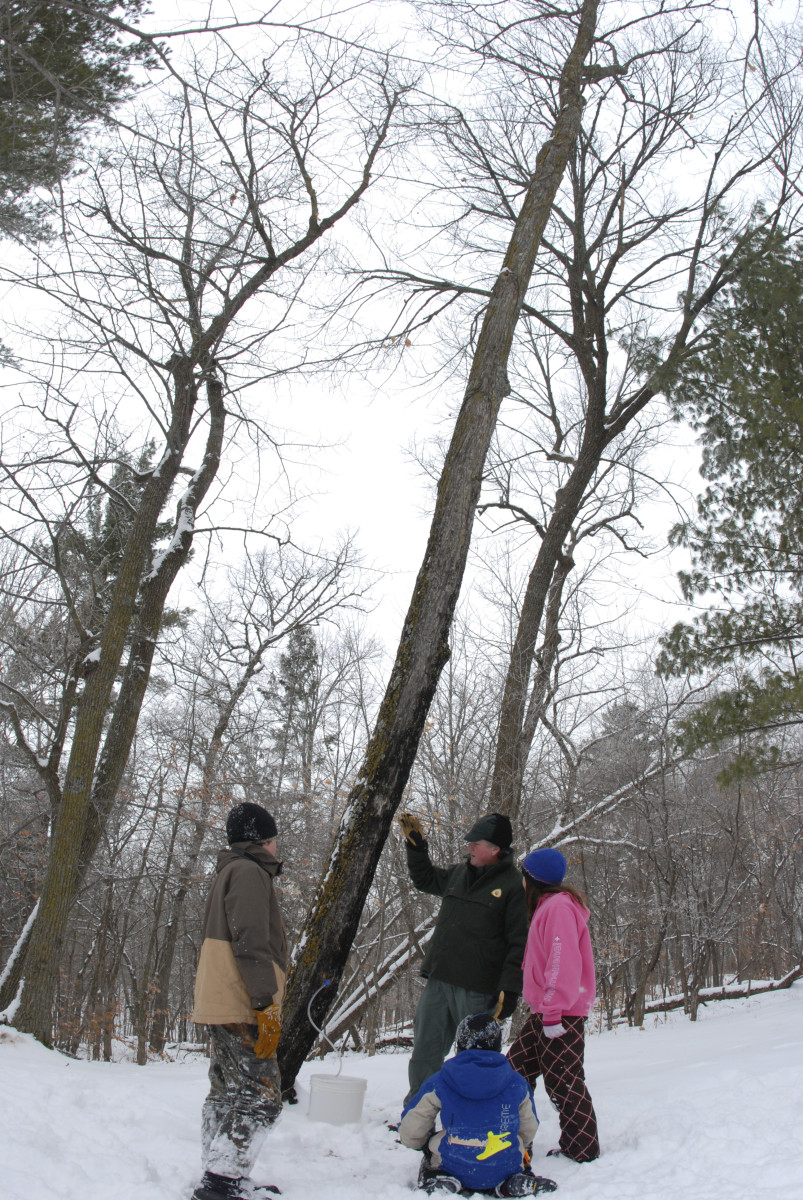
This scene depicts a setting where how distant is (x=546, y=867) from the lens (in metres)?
3.79

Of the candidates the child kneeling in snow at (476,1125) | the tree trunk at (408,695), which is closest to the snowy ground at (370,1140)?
the child kneeling in snow at (476,1125)

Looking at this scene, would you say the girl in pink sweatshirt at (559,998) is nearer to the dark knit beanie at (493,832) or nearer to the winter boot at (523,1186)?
the dark knit beanie at (493,832)

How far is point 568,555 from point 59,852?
6851 millimetres

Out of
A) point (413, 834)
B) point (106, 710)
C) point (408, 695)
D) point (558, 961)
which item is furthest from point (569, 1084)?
point (106, 710)

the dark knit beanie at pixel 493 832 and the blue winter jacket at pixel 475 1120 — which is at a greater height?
the dark knit beanie at pixel 493 832

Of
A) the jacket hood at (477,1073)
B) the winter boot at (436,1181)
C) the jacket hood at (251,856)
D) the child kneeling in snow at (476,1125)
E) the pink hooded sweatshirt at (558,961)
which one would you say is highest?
the jacket hood at (251,856)

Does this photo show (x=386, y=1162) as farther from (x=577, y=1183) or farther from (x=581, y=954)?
(x=581, y=954)

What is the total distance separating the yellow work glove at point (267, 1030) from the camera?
2771 mm

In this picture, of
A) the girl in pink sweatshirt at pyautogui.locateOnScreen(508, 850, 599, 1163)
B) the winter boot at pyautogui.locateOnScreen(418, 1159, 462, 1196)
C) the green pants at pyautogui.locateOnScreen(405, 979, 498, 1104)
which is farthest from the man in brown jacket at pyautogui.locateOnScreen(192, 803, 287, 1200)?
the girl in pink sweatshirt at pyautogui.locateOnScreen(508, 850, 599, 1163)

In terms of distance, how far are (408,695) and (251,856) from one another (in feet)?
5.13

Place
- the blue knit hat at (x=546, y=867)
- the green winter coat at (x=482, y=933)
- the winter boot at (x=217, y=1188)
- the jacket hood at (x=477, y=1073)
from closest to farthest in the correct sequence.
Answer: the winter boot at (x=217, y=1188) < the jacket hood at (x=477, y=1073) < the green winter coat at (x=482, y=933) < the blue knit hat at (x=546, y=867)

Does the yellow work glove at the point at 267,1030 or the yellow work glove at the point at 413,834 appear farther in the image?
the yellow work glove at the point at 413,834

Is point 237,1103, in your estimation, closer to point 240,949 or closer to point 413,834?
point 240,949

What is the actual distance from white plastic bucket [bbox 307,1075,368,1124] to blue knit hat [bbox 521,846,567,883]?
1.25 m
